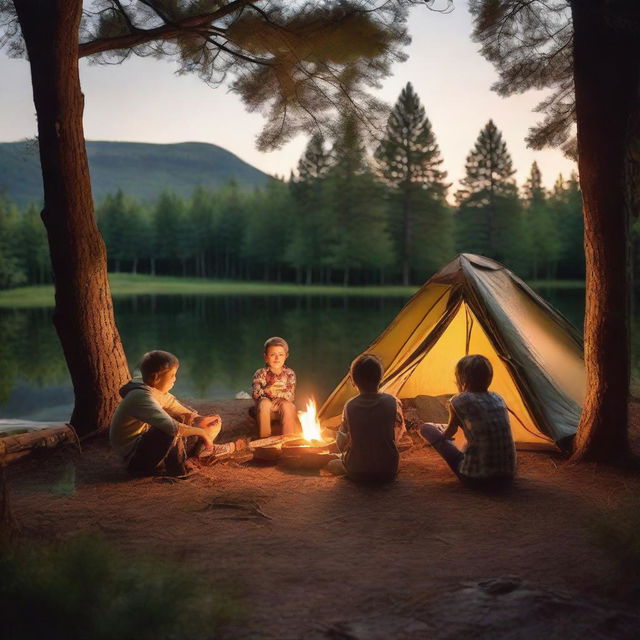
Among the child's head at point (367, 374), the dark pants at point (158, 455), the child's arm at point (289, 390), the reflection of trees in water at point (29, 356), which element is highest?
the child's head at point (367, 374)

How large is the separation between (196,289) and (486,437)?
57.4 metres

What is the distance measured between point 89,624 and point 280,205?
63473 millimetres

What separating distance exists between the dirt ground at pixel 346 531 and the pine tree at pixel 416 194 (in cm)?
4515

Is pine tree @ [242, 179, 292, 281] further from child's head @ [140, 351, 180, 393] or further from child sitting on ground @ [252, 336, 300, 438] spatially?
child's head @ [140, 351, 180, 393]

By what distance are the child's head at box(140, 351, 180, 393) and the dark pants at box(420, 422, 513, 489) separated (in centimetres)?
218

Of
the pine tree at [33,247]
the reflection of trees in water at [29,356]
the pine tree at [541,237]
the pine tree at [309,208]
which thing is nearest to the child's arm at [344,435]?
the reflection of trees in water at [29,356]

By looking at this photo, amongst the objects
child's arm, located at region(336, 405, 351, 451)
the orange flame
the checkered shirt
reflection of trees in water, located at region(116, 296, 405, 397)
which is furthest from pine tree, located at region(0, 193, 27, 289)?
the checkered shirt

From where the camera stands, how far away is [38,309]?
39531 millimetres

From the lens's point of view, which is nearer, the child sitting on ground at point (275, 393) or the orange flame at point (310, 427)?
the orange flame at point (310, 427)

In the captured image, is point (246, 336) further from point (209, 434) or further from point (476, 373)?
point (476, 373)

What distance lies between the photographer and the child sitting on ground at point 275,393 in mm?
6348

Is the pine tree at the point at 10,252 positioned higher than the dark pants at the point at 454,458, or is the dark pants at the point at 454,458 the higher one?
the pine tree at the point at 10,252

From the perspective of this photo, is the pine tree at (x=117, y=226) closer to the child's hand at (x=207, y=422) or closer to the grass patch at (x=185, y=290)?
the grass patch at (x=185, y=290)

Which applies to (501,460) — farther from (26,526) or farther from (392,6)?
(392,6)
